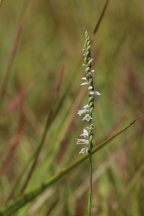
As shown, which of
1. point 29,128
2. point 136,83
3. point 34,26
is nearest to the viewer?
point 136,83

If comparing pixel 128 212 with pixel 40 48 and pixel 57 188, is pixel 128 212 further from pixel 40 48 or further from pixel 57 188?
pixel 40 48

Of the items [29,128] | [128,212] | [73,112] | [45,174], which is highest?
[73,112]

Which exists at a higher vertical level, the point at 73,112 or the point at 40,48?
the point at 73,112

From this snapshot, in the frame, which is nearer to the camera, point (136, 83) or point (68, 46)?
point (136, 83)

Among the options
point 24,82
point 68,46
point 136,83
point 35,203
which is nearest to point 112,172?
point 35,203

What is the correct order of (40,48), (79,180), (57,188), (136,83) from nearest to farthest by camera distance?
(57,188), (79,180), (136,83), (40,48)

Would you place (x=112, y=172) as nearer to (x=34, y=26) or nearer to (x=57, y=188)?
(x=57, y=188)
